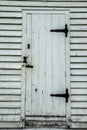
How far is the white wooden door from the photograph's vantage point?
3990 mm

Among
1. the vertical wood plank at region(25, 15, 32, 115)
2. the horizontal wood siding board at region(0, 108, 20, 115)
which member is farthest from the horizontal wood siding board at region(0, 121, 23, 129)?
the vertical wood plank at region(25, 15, 32, 115)

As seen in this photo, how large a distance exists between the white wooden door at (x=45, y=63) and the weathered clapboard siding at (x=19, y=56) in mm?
165

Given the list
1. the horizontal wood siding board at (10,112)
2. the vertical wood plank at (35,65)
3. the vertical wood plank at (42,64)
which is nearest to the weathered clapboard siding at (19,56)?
the horizontal wood siding board at (10,112)

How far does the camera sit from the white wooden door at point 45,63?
3.99 meters

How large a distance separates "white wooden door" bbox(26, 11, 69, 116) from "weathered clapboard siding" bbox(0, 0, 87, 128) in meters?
0.16

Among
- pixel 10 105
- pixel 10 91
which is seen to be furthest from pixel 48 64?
pixel 10 105

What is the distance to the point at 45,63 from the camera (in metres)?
4.05

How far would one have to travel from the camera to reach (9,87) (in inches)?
158

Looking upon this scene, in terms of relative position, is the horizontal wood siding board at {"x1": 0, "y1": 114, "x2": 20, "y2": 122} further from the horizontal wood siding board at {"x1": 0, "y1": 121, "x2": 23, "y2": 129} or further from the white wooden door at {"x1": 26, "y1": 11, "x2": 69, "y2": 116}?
the white wooden door at {"x1": 26, "y1": 11, "x2": 69, "y2": 116}

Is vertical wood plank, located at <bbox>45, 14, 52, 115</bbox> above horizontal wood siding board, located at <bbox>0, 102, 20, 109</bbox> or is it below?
above

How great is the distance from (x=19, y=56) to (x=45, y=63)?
503 millimetres

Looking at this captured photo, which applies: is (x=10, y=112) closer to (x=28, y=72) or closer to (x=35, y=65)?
(x=28, y=72)

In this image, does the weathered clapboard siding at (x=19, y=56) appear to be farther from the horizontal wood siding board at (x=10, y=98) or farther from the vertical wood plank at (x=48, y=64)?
the vertical wood plank at (x=48, y=64)

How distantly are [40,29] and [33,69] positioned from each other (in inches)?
30.2
